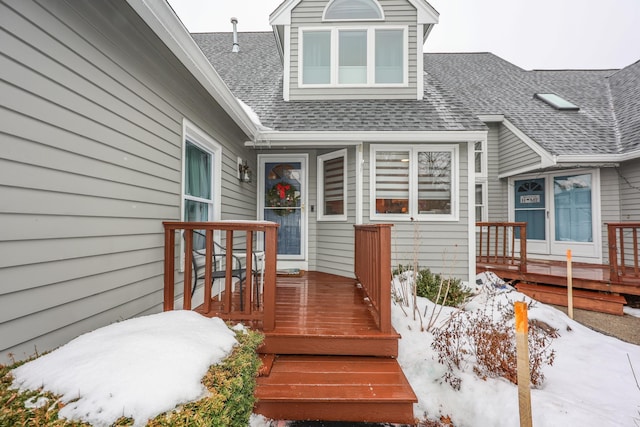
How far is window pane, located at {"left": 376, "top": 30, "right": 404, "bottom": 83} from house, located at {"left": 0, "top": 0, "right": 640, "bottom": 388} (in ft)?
0.06

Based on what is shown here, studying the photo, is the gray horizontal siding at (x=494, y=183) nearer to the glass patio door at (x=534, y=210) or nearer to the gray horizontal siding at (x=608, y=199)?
the glass patio door at (x=534, y=210)

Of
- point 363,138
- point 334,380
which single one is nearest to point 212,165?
point 363,138

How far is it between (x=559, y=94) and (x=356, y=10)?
283 inches

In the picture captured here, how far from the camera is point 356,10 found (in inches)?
212

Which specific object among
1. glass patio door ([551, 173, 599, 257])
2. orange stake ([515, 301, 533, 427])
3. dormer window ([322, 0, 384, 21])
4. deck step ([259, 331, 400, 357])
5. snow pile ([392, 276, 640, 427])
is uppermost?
dormer window ([322, 0, 384, 21])

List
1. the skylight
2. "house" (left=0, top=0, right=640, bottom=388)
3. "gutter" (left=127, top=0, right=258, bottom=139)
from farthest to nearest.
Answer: the skylight, "gutter" (left=127, top=0, right=258, bottom=139), "house" (left=0, top=0, right=640, bottom=388)

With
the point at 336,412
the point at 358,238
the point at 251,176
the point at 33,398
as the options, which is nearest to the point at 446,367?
the point at 336,412

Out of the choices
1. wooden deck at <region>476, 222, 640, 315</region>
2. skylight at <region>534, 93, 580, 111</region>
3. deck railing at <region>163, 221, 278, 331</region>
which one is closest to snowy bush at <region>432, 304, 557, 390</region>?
deck railing at <region>163, 221, 278, 331</region>

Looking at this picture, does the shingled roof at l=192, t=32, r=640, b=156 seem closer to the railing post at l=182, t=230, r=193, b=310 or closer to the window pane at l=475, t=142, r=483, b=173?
the window pane at l=475, t=142, r=483, b=173

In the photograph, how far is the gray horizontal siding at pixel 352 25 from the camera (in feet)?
17.6

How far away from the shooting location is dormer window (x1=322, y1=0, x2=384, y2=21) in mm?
5371

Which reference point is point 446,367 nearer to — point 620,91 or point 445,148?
point 445,148

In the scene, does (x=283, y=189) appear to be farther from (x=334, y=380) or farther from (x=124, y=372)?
(x=124, y=372)

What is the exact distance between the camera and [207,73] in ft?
→ 9.14
